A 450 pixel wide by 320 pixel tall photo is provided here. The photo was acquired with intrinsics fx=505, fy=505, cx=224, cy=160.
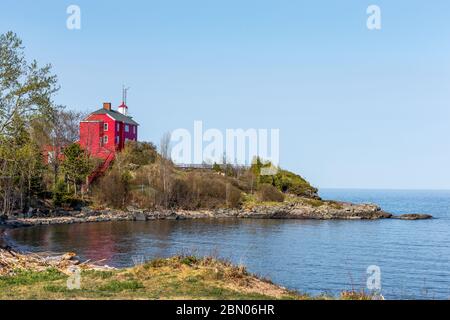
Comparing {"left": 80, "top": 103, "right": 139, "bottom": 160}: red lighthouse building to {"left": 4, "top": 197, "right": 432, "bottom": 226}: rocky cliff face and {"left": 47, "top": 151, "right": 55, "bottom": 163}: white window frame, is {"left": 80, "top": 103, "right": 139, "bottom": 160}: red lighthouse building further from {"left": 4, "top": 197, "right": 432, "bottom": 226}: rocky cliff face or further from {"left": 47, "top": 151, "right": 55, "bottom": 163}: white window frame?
{"left": 4, "top": 197, "right": 432, "bottom": 226}: rocky cliff face

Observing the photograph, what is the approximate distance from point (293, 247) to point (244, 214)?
3188 cm

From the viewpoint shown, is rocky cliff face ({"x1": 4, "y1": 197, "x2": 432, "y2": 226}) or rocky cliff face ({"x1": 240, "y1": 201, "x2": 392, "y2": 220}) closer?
rocky cliff face ({"x1": 4, "y1": 197, "x2": 432, "y2": 226})

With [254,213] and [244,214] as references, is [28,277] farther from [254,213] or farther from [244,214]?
[254,213]

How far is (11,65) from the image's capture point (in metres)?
28.1

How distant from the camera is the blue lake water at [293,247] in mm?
30766

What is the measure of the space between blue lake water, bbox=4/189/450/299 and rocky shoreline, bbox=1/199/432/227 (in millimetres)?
3648

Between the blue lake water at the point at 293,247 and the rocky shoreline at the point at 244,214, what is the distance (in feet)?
12.0

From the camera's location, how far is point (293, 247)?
Result: 150 feet

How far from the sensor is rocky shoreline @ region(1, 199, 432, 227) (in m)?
60.4

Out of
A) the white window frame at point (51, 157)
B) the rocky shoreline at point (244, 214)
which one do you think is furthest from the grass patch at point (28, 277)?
the white window frame at point (51, 157)

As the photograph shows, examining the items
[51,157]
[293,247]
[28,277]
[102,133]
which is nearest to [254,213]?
[102,133]

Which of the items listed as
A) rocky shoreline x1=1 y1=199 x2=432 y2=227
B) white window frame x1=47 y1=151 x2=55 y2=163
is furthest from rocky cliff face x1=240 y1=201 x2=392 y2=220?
white window frame x1=47 y1=151 x2=55 y2=163
